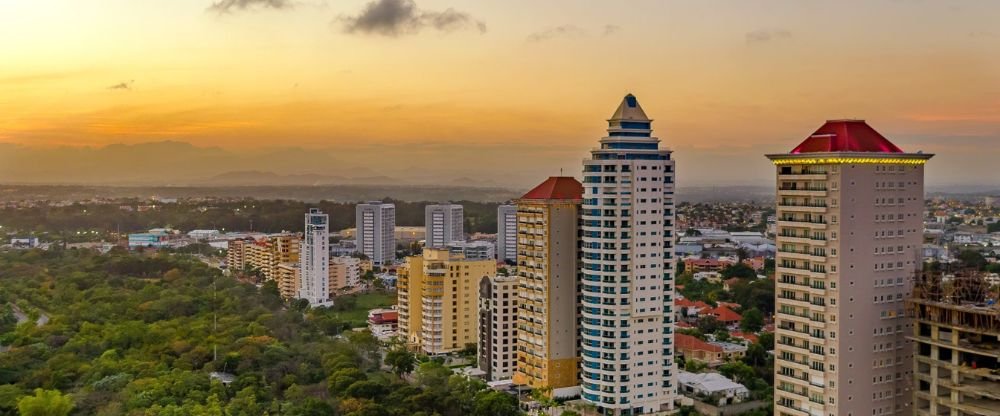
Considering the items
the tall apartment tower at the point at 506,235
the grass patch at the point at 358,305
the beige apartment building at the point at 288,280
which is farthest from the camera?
the tall apartment tower at the point at 506,235

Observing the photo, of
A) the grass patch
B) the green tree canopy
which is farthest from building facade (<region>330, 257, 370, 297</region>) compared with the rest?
the green tree canopy

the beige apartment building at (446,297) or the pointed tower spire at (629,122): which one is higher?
the pointed tower spire at (629,122)

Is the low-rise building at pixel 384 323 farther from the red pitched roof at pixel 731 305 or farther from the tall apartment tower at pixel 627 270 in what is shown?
the red pitched roof at pixel 731 305

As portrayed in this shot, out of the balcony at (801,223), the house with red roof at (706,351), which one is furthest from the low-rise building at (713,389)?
the balcony at (801,223)

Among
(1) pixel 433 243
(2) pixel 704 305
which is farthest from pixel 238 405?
(1) pixel 433 243

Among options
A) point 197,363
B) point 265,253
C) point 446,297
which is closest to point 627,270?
point 446,297

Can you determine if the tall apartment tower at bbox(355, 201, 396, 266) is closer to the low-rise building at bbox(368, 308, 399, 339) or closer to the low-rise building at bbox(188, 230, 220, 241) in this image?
the low-rise building at bbox(188, 230, 220, 241)

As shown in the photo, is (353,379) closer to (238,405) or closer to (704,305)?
(238,405)
